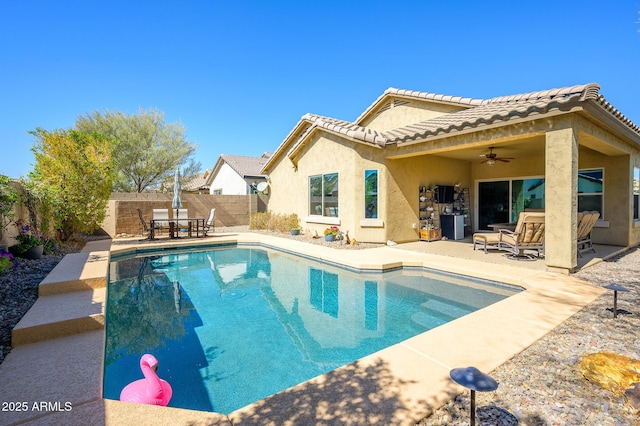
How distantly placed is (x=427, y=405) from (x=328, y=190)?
11.3 m

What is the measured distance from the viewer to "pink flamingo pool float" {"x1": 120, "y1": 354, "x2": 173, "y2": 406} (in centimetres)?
287

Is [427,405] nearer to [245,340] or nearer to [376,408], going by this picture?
[376,408]

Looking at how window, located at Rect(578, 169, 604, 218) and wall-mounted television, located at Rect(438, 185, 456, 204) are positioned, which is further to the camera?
wall-mounted television, located at Rect(438, 185, 456, 204)

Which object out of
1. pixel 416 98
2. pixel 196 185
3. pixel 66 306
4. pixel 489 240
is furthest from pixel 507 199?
pixel 196 185

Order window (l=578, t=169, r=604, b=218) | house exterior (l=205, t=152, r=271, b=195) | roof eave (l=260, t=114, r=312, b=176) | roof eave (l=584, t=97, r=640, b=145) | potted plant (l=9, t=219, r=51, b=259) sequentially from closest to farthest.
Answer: roof eave (l=584, t=97, r=640, b=145) → potted plant (l=9, t=219, r=51, b=259) → window (l=578, t=169, r=604, b=218) → roof eave (l=260, t=114, r=312, b=176) → house exterior (l=205, t=152, r=271, b=195)

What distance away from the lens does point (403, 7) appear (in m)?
12.5

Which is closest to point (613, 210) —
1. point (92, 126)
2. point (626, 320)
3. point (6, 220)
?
point (626, 320)

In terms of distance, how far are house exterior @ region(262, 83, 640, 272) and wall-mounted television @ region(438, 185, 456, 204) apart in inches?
11.4

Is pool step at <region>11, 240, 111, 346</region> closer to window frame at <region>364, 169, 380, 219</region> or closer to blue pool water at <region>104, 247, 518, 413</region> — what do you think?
blue pool water at <region>104, 247, 518, 413</region>

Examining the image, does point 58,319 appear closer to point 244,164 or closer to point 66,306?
point 66,306

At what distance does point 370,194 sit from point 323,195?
2670mm

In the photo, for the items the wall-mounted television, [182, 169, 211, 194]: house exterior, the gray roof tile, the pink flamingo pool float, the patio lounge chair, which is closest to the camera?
the pink flamingo pool float

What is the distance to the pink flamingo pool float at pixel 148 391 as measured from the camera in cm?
287

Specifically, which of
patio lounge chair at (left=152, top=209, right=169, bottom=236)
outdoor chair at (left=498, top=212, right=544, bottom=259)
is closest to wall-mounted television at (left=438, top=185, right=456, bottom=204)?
outdoor chair at (left=498, top=212, right=544, bottom=259)
